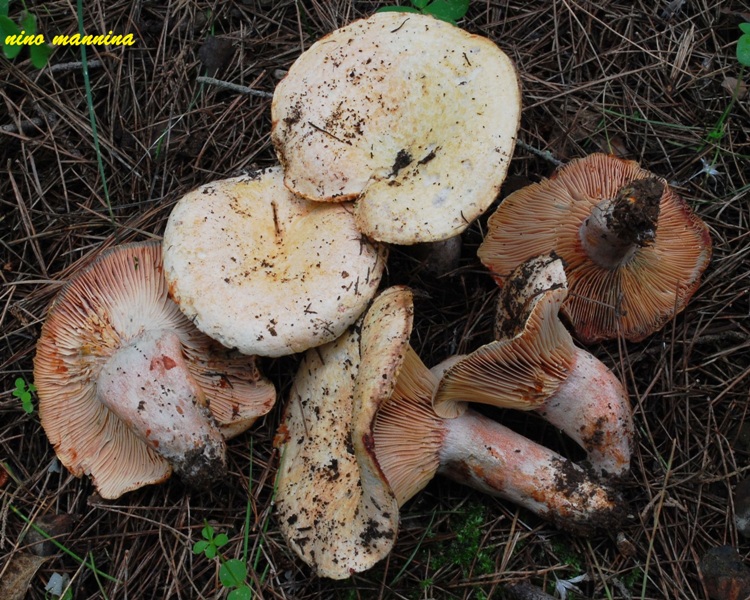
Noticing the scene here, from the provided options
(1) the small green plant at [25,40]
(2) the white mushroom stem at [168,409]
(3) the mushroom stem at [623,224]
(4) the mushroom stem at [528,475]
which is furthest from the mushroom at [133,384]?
(3) the mushroom stem at [623,224]

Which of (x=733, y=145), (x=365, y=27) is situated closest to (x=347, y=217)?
(x=365, y=27)

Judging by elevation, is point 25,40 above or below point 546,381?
above

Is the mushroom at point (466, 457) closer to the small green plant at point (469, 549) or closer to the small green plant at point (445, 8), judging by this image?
the small green plant at point (469, 549)

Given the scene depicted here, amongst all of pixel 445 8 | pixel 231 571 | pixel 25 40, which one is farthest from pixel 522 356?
pixel 25 40

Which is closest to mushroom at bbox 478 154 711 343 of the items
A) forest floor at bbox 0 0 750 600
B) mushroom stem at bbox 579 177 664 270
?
mushroom stem at bbox 579 177 664 270

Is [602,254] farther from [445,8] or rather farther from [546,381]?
[445,8]

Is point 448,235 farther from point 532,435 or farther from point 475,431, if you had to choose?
point 532,435
